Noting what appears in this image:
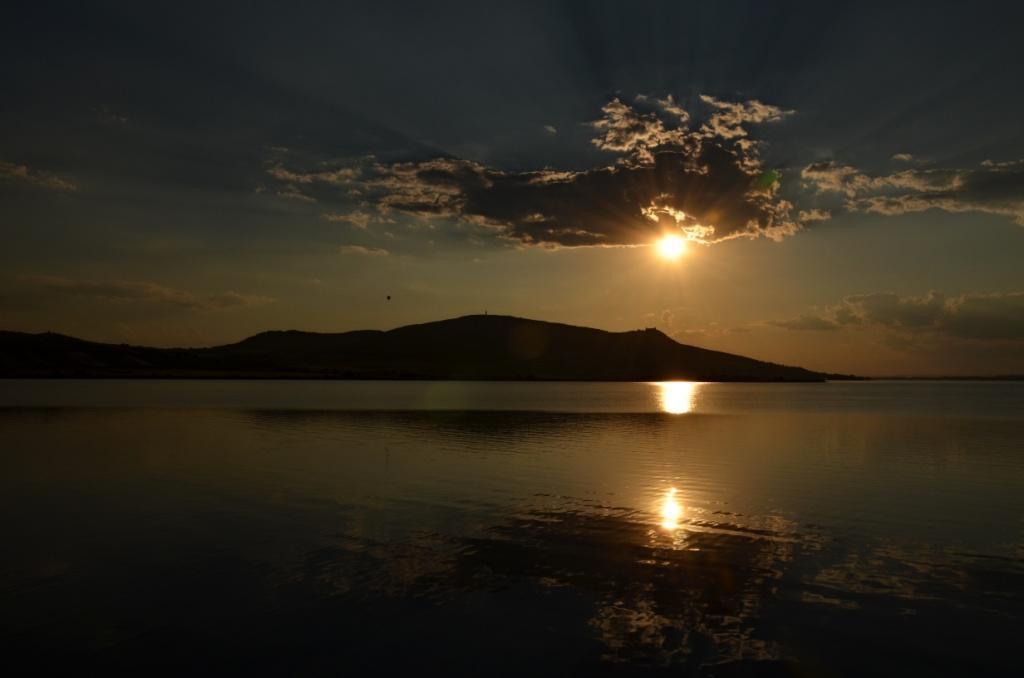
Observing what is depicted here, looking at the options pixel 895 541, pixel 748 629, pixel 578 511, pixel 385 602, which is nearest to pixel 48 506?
pixel 385 602

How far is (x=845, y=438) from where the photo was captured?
60969 mm

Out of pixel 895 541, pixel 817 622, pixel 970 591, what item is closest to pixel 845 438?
pixel 895 541

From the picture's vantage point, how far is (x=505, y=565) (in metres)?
20.0

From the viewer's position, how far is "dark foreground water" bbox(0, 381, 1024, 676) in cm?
1380

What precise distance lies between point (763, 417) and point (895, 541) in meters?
71.9

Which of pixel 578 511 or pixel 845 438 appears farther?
pixel 845 438

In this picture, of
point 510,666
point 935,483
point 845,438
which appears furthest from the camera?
point 845,438

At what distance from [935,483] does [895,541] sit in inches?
604

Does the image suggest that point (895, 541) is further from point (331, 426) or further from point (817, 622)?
point (331, 426)

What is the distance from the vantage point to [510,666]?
13.3 meters

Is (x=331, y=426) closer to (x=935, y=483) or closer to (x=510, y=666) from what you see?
(x=935, y=483)

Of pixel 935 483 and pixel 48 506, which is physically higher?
pixel 935 483

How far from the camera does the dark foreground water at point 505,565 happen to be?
13797 millimetres

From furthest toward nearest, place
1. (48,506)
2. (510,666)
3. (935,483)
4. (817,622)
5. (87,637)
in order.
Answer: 1. (935,483)
2. (48,506)
3. (817,622)
4. (87,637)
5. (510,666)
